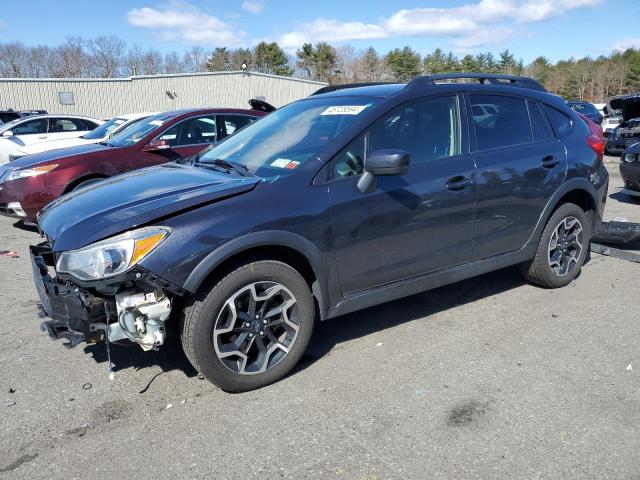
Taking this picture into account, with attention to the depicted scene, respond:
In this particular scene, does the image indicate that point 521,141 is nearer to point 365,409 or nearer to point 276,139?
point 276,139

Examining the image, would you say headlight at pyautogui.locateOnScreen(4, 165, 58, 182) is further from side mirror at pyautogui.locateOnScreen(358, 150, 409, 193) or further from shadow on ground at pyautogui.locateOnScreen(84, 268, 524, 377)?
side mirror at pyautogui.locateOnScreen(358, 150, 409, 193)

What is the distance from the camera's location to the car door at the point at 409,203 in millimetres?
3494

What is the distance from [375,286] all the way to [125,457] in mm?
1833

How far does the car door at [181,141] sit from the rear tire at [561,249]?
4741mm

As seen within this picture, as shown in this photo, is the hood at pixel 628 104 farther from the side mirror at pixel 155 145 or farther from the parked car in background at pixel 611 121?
the side mirror at pixel 155 145

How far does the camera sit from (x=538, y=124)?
4.69 metres

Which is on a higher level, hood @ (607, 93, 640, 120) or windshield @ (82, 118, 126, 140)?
hood @ (607, 93, 640, 120)

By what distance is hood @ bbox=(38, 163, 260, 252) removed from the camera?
9.82ft

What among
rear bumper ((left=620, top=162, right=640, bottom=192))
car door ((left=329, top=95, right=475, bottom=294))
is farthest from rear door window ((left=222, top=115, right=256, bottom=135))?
rear bumper ((left=620, top=162, right=640, bottom=192))

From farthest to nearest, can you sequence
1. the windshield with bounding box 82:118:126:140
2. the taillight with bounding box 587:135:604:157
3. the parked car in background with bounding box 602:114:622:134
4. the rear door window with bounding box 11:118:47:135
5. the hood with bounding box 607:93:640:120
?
the parked car in background with bounding box 602:114:622:134 → the rear door window with bounding box 11:118:47:135 → the hood with bounding box 607:93:640:120 → the windshield with bounding box 82:118:126:140 → the taillight with bounding box 587:135:604:157

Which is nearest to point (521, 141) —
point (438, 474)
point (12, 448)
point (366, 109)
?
point (366, 109)

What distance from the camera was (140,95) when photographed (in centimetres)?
3403

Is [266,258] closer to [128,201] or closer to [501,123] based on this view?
[128,201]

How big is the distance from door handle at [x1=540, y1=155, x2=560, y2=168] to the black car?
2 centimetres
